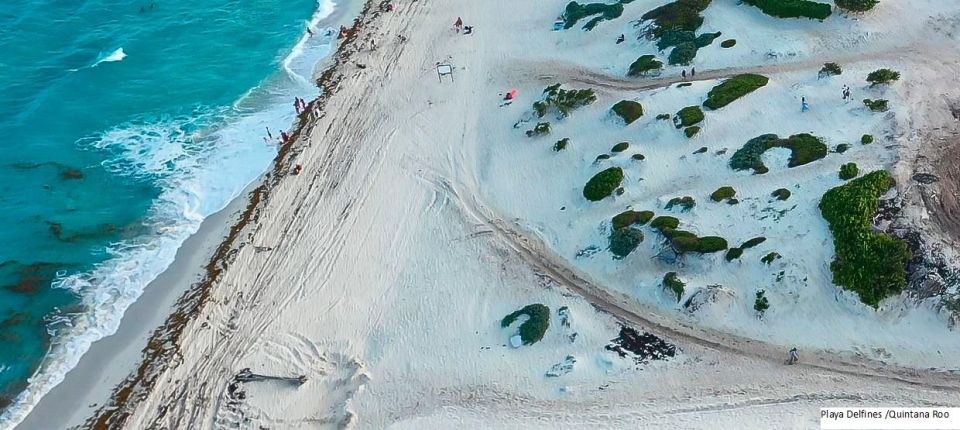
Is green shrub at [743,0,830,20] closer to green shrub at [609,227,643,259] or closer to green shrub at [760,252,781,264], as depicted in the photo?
green shrub at [760,252,781,264]

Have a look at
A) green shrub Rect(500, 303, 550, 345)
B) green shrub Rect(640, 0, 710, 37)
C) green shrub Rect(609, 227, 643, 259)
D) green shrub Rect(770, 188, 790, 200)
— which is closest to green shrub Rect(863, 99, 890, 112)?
green shrub Rect(770, 188, 790, 200)

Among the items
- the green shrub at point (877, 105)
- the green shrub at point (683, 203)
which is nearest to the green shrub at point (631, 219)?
the green shrub at point (683, 203)

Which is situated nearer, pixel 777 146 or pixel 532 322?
pixel 532 322

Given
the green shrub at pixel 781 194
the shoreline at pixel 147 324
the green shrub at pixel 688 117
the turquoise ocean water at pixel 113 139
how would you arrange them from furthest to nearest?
the green shrub at pixel 688 117
the turquoise ocean water at pixel 113 139
the green shrub at pixel 781 194
the shoreline at pixel 147 324

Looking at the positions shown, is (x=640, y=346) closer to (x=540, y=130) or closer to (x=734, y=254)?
(x=734, y=254)

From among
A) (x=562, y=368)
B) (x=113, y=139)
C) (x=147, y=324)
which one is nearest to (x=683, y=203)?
(x=562, y=368)

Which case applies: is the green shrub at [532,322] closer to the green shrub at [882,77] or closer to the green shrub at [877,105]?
the green shrub at [877,105]
